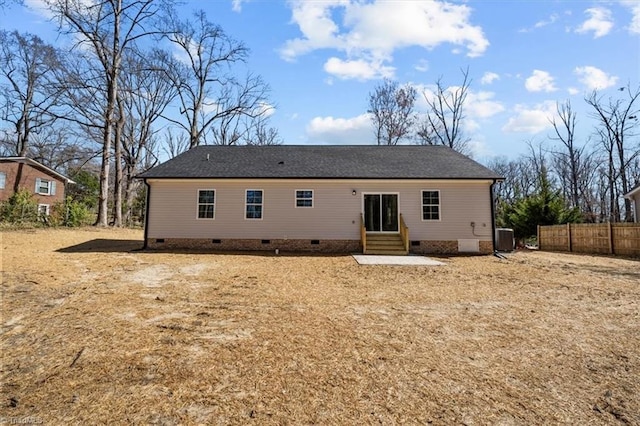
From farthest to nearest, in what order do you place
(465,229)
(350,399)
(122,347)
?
(465,229) < (122,347) < (350,399)

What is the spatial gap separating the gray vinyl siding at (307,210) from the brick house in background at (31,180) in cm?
1518

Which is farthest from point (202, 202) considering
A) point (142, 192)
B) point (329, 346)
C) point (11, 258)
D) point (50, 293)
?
point (142, 192)

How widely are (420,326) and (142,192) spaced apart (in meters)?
31.2

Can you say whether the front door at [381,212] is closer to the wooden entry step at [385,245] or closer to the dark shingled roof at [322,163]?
the wooden entry step at [385,245]

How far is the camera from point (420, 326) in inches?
174

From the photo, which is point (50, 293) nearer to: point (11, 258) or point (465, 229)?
point (11, 258)

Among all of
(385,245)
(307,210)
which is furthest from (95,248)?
(385,245)

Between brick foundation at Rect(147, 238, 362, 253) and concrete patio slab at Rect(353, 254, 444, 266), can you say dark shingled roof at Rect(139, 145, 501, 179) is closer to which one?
brick foundation at Rect(147, 238, 362, 253)

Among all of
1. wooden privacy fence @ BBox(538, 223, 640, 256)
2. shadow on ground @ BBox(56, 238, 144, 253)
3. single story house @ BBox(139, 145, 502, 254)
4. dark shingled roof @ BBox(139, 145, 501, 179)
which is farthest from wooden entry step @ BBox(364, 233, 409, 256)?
shadow on ground @ BBox(56, 238, 144, 253)

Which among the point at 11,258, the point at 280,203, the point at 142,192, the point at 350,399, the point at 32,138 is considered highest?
the point at 32,138

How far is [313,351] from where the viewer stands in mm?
3525

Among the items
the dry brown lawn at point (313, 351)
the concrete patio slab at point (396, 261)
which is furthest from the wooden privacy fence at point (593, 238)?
the concrete patio slab at point (396, 261)

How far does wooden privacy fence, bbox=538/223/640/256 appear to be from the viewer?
1300 centimetres

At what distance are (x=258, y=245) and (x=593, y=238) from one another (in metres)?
14.6
